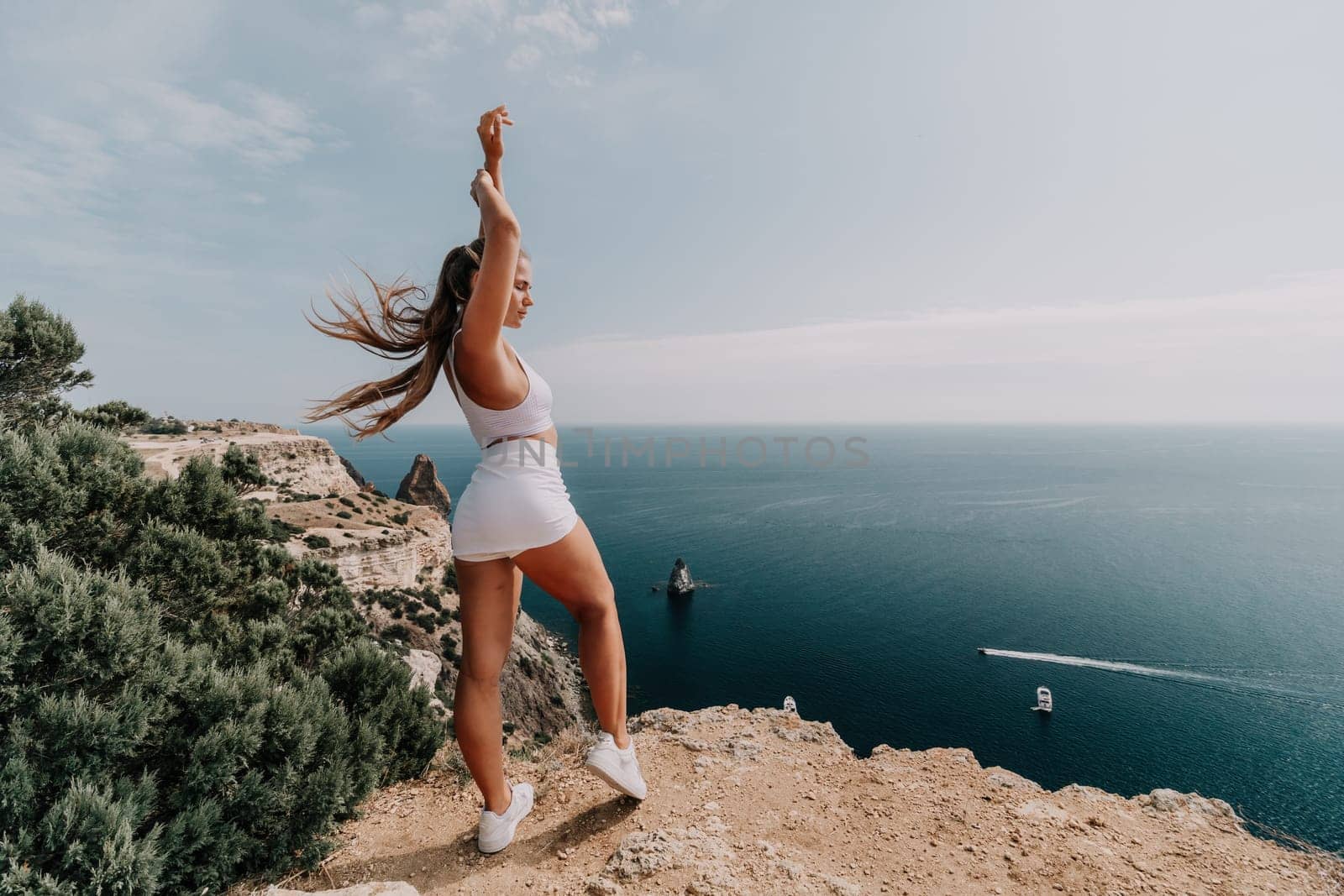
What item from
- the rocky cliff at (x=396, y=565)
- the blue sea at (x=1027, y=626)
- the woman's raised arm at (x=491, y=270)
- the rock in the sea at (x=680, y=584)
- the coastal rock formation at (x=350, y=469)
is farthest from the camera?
the coastal rock formation at (x=350, y=469)

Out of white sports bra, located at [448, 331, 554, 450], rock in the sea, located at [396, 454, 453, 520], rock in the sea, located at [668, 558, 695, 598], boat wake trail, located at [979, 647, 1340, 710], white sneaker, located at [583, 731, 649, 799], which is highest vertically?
white sports bra, located at [448, 331, 554, 450]

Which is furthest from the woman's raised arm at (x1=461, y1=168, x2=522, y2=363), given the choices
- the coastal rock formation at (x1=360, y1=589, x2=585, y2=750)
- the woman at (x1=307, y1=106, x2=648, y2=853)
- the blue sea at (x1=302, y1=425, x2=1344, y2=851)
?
the coastal rock formation at (x1=360, y1=589, x2=585, y2=750)

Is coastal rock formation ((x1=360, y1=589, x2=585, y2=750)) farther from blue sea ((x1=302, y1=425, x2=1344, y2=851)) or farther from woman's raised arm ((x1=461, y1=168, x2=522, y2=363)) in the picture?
woman's raised arm ((x1=461, y1=168, x2=522, y2=363))

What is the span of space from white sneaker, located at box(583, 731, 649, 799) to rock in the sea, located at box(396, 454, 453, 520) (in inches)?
2882

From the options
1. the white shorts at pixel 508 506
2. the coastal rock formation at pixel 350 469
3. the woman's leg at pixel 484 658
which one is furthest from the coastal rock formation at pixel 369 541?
the white shorts at pixel 508 506

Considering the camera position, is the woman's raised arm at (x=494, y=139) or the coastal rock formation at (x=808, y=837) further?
the coastal rock formation at (x=808, y=837)

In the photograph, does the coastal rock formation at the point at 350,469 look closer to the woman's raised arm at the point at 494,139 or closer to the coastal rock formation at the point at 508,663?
the coastal rock formation at the point at 508,663

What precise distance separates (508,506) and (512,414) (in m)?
0.43

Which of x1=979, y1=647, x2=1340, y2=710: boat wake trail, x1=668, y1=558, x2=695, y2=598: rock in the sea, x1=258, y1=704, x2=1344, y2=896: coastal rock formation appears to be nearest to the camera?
x1=258, y1=704, x2=1344, y2=896: coastal rock formation

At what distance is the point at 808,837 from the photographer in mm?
3391

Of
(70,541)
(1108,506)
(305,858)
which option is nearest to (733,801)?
(305,858)

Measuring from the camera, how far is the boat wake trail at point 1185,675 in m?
35.2

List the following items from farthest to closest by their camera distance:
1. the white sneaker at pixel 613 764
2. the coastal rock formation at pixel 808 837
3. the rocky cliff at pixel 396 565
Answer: the rocky cliff at pixel 396 565
the white sneaker at pixel 613 764
the coastal rock formation at pixel 808 837

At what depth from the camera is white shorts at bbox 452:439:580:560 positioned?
2.47 meters
